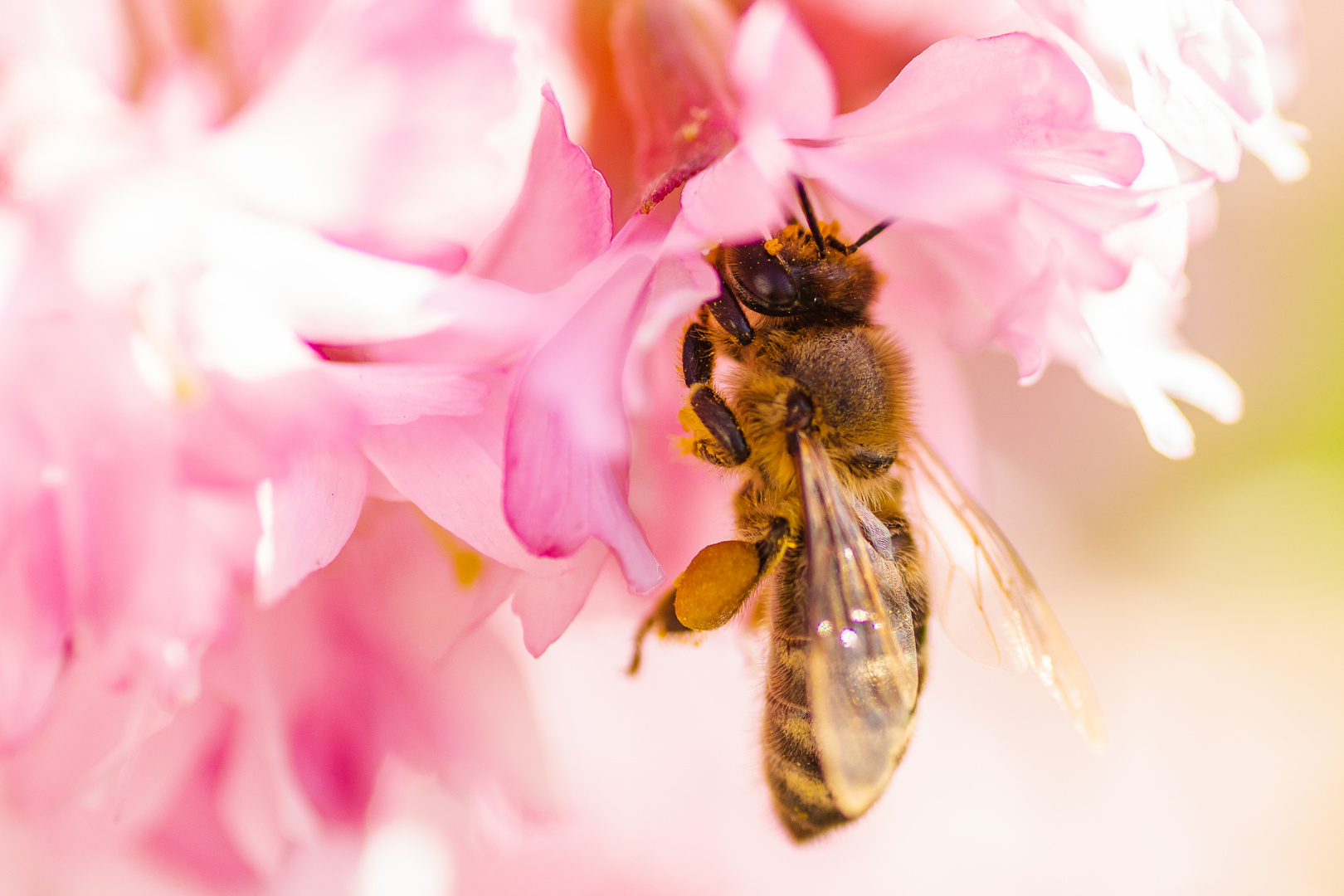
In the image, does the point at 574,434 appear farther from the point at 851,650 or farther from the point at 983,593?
the point at 983,593

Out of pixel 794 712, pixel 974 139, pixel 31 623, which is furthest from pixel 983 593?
pixel 31 623

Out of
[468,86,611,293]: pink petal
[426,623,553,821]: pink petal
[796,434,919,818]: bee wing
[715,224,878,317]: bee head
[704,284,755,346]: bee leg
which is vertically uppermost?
[468,86,611,293]: pink petal

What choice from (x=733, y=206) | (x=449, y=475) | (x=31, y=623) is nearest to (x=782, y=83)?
(x=733, y=206)

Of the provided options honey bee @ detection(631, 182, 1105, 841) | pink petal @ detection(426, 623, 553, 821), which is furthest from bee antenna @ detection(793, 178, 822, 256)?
pink petal @ detection(426, 623, 553, 821)

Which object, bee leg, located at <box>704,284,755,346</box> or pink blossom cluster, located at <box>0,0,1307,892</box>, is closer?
pink blossom cluster, located at <box>0,0,1307,892</box>

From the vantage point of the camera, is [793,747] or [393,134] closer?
[393,134]

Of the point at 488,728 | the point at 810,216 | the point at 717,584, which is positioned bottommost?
the point at 488,728

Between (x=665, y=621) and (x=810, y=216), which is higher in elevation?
(x=810, y=216)

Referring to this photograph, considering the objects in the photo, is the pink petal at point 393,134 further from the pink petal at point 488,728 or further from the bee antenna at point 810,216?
the pink petal at point 488,728

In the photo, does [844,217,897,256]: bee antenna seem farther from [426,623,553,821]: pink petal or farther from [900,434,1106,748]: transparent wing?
[426,623,553,821]: pink petal
